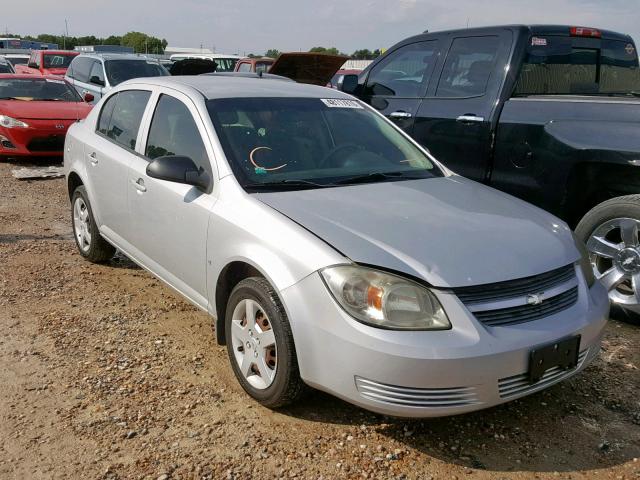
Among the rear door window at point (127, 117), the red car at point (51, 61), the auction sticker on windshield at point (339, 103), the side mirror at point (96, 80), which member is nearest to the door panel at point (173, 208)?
the rear door window at point (127, 117)

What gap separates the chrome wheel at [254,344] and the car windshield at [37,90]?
360 inches

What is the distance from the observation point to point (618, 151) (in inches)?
163

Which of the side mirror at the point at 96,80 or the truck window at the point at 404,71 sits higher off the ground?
the truck window at the point at 404,71

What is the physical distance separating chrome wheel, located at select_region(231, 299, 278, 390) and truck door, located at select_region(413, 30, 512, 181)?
265 cm

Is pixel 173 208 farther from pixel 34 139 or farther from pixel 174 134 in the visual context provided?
pixel 34 139

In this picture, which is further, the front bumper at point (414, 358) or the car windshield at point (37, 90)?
the car windshield at point (37, 90)

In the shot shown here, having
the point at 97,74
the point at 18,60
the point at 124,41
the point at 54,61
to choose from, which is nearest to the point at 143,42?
the point at 124,41

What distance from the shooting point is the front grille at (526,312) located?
2703mm

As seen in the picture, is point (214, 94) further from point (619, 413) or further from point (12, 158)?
point (12, 158)

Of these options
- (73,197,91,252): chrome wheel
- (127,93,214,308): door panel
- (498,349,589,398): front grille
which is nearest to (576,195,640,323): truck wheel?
(498,349,589,398): front grille

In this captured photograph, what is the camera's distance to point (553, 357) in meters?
2.78

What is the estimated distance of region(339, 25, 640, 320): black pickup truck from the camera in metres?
4.27

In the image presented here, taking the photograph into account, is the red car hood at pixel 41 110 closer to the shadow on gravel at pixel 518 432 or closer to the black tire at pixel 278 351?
the black tire at pixel 278 351

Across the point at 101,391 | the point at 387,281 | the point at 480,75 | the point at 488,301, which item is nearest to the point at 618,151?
the point at 480,75
